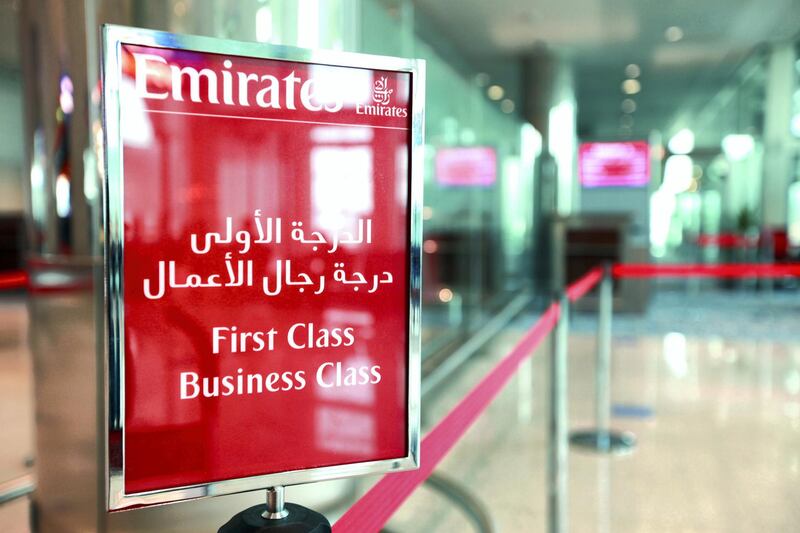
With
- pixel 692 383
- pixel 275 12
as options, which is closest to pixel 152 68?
pixel 275 12

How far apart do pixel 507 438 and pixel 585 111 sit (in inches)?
663

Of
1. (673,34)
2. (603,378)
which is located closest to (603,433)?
(603,378)

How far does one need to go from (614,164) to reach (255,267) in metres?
13.0

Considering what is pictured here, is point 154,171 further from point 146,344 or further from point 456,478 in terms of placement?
point 456,478

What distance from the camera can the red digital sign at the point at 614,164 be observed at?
43.1 ft

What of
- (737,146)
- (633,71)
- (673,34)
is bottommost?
(737,146)

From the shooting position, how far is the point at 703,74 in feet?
45.8

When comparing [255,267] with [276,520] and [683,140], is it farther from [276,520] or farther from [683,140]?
[683,140]

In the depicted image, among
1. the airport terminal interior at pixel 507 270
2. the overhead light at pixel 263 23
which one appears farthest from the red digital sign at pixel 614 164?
the overhead light at pixel 263 23

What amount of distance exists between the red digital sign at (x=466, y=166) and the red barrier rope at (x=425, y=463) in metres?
3.49

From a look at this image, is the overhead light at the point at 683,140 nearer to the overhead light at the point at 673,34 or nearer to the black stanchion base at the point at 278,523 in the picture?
the overhead light at the point at 673,34

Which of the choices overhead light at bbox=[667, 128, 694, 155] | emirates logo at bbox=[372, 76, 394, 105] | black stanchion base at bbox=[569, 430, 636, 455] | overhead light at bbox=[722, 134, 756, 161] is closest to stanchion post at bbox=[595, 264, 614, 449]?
black stanchion base at bbox=[569, 430, 636, 455]

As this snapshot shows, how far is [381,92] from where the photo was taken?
126cm

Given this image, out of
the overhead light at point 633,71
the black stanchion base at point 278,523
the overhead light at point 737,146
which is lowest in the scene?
the black stanchion base at point 278,523
